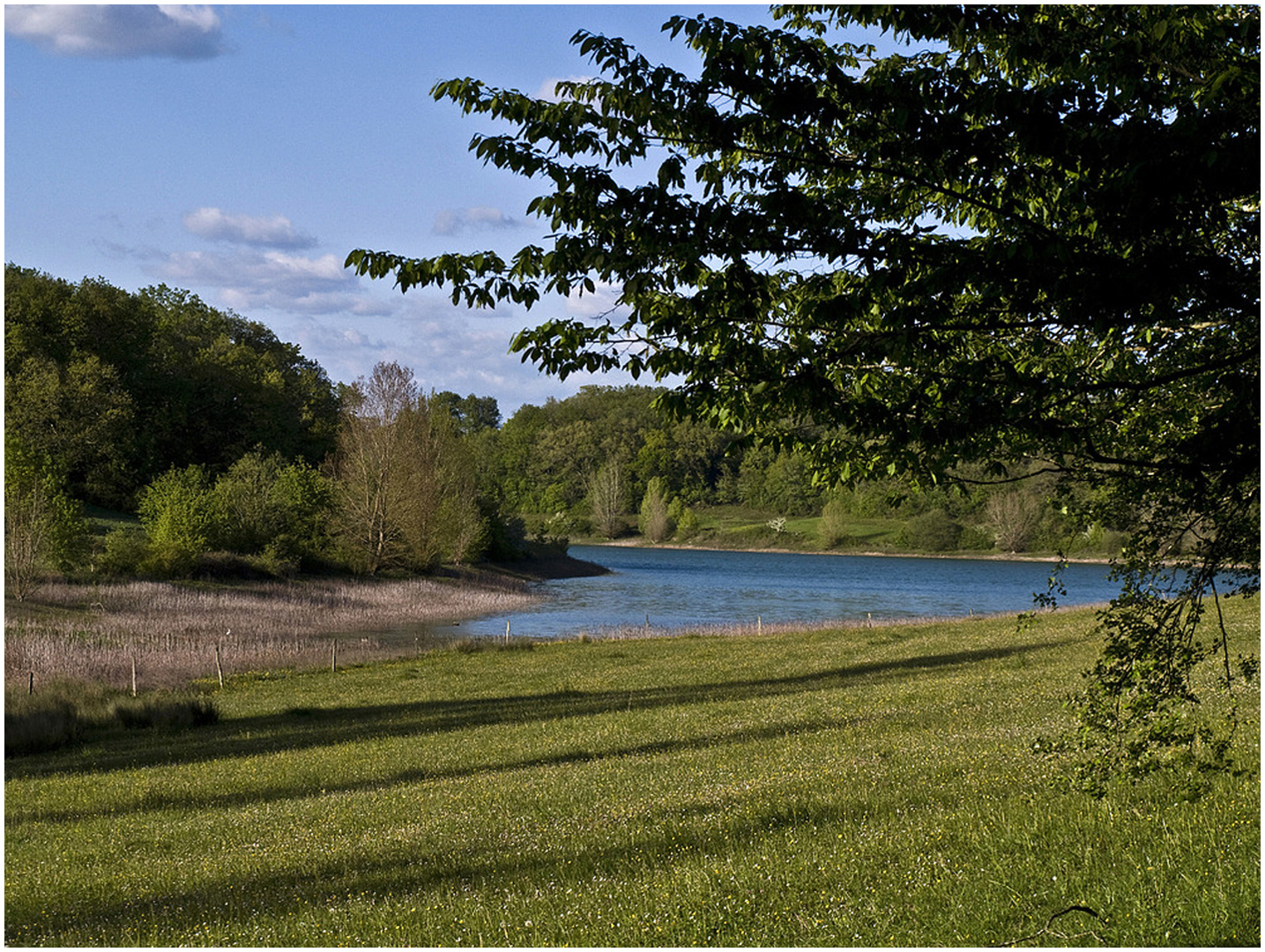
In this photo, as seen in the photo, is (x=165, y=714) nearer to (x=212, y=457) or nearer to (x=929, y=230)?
(x=929, y=230)

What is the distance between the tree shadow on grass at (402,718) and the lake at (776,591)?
1519 centimetres

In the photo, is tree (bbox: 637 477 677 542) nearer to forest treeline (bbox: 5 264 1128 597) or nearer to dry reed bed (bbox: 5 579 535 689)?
forest treeline (bbox: 5 264 1128 597)

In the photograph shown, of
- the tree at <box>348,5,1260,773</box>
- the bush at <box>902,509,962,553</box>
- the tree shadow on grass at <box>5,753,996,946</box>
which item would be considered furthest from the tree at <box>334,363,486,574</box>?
the bush at <box>902,509,962,553</box>

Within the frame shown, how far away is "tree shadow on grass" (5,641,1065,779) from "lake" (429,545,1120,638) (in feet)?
49.8

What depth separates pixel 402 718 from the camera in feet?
71.4

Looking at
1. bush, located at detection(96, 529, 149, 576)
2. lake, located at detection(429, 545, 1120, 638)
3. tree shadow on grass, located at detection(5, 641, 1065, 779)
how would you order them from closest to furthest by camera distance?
tree shadow on grass, located at detection(5, 641, 1065, 779)
bush, located at detection(96, 529, 149, 576)
lake, located at detection(429, 545, 1120, 638)

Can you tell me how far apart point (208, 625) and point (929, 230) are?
135 ft

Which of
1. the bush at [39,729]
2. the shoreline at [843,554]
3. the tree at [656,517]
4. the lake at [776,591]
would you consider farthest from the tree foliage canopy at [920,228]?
the tree at [656,517]

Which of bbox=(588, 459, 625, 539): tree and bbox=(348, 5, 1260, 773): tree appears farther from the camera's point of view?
bbox=(588, 459, 625, 539): tree

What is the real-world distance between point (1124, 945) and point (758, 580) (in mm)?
81081

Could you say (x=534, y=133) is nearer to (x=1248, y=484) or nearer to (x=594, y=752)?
(x=1248, y=484)

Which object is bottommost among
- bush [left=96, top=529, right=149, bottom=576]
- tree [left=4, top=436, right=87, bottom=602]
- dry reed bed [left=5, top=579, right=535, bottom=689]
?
dry reed bed [left=5, top=579, right=535, bottom=689]

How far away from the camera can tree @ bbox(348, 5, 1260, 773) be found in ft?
18.9

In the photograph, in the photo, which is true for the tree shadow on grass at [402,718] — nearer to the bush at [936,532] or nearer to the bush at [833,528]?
the bush at [936,532]
